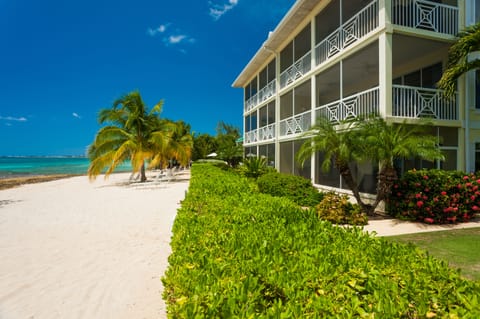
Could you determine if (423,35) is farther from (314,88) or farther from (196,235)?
(196,235)

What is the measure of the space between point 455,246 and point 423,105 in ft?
19.5

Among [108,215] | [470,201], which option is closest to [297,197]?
[470,201]

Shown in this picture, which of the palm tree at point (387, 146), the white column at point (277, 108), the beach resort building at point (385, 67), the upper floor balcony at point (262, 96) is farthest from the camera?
the upper floor balcony at point (262, 96)

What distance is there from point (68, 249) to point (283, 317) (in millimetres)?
6525

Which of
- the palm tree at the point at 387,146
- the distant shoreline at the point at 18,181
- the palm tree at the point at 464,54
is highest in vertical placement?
the palm tree at the point at 464,54

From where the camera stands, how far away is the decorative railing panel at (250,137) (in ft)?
72.4

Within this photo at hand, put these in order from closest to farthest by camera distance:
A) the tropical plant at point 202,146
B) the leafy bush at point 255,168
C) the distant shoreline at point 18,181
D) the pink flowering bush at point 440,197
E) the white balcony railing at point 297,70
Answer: the pink flowering bush at point 440,197
the white balcony railing at point 297,70
the leafy bush at point 255,168
the distant shoreline at point 18,181
the tropical plant at point 202,146

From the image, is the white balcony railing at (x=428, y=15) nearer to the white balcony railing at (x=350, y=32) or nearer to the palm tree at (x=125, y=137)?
the white balcony railing at (x=350, y=32)

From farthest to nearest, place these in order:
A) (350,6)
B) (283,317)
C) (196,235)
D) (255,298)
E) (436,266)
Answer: (350,6) < (196,235) < (436,266) < (255,298) < (283,317)

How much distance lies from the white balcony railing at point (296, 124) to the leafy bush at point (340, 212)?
5.75 metres

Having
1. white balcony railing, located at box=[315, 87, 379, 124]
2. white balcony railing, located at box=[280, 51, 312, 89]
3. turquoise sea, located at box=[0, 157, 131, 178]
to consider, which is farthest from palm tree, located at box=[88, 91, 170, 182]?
white balcony railing, located at box=[315, 87, 379, 124]

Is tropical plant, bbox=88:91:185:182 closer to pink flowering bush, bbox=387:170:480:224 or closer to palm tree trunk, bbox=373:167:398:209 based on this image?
palm tree trunk, bbox=373:167:398:209

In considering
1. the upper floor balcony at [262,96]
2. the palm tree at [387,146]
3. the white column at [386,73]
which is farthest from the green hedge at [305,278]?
the upper floor balcony at [262,96]

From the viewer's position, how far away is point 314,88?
1248cm
